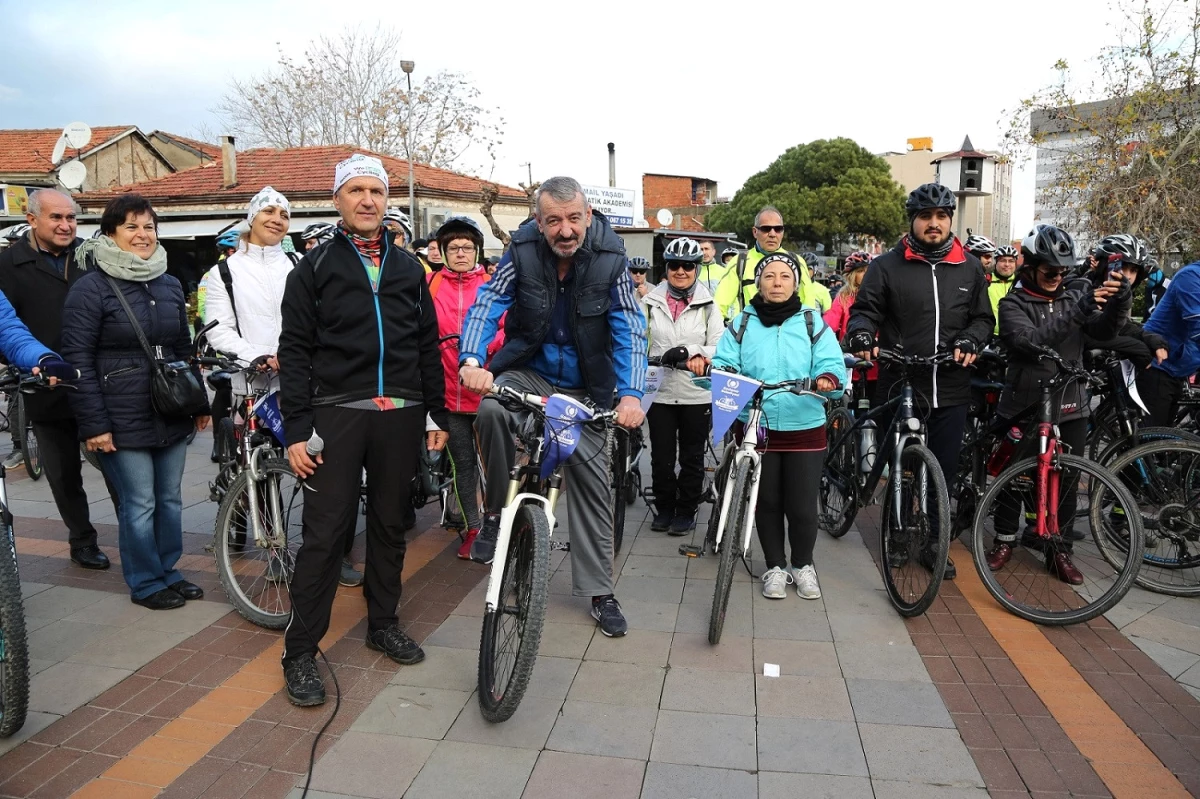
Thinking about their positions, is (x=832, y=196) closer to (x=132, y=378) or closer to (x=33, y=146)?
(x=33, y=146)

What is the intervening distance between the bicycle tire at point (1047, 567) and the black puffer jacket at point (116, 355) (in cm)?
423

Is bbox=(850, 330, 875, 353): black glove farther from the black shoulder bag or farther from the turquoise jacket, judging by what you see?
the black shoulder bag

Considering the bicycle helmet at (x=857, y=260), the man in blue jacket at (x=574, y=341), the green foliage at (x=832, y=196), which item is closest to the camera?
the man in blue jacket at (x=574, y=341)

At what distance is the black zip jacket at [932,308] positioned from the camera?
4.80 m

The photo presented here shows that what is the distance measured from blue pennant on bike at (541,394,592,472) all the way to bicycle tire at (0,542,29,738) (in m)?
1.97

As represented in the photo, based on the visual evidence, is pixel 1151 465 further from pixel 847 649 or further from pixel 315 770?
pixel 315 770

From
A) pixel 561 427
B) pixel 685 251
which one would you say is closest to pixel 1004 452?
pixel 685 251

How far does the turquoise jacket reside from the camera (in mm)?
4457

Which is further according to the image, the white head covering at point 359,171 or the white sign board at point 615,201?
the white sign board at point 615,201

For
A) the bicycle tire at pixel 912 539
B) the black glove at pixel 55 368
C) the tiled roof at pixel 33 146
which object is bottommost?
the bicycle tire at pixel 912 539

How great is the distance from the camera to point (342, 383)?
11.6 feet

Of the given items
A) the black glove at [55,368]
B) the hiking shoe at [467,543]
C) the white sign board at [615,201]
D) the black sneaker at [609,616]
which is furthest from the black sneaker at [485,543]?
the white sign board at [615,201]

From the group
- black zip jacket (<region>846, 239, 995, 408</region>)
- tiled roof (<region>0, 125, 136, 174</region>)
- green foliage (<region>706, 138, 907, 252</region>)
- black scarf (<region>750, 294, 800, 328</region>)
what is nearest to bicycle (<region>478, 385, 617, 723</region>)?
black scarf (<region>750, 294, 800, 328</region>)

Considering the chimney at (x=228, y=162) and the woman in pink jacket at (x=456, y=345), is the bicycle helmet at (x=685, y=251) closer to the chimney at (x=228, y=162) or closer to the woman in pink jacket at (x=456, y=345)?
the woman in pink jacket at (x=456, y=345)
